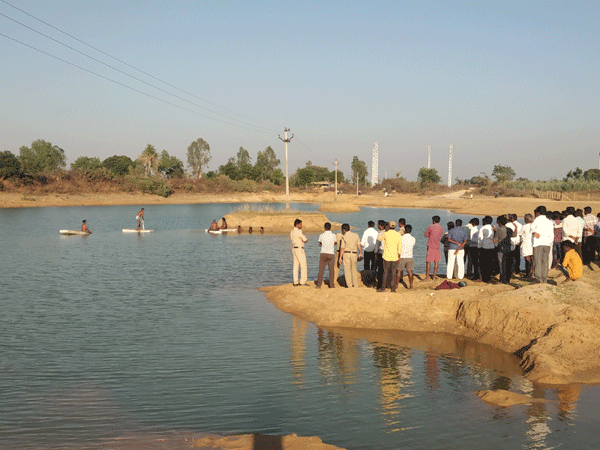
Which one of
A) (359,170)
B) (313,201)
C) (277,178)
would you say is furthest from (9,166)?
(359,170)

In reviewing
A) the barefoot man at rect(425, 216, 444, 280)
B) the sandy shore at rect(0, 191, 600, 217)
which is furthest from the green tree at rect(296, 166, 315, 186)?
the barefoot man at rect(425, 216, 444, 280)

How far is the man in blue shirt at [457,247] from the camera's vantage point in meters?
16.0

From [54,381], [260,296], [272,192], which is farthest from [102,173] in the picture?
[54,381]

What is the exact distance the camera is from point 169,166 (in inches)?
5305

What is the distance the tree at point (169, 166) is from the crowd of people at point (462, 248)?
4650 inches

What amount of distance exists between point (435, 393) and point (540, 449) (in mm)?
2317

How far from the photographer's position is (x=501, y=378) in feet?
33.4

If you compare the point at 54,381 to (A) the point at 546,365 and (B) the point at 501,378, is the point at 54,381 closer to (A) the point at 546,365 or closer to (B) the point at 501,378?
(B) the point at 501,378

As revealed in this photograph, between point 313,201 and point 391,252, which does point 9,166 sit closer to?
point 313,201

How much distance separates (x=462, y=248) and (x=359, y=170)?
135104 millimetres

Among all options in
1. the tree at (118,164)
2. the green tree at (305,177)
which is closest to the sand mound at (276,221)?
the tree at (118,164)

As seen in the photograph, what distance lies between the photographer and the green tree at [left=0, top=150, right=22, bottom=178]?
298ft

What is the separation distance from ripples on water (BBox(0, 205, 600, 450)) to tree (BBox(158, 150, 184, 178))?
11559cm

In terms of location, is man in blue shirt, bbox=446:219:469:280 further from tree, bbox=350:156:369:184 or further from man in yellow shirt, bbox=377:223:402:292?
tree, bbox=350:156:369:184
